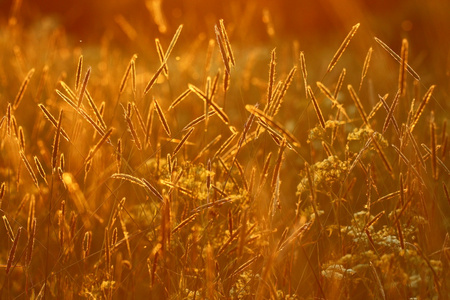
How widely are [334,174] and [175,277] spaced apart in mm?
482

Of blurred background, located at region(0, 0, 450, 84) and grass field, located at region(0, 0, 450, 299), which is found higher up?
grass field, located at region(0, 0, 450, 299)

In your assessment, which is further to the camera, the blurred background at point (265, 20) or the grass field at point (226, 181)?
the blurred background at point (265, 20)

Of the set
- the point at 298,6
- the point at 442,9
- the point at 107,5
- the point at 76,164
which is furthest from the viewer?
the point at 107,5

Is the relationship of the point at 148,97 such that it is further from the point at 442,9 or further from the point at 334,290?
the point at 442,9

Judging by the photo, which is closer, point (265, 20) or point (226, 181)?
point (226, 181)

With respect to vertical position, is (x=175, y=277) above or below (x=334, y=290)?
below

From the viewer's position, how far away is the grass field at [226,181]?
1.39 meters

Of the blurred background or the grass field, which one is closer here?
the grass field

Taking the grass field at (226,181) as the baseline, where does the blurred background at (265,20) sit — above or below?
below

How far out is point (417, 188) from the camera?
141 cm

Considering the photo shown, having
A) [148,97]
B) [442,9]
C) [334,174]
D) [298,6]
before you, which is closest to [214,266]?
[334,174]

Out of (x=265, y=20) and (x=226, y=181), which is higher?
(x=265, y=20)

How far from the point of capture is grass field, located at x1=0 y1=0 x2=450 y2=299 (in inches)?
54.7

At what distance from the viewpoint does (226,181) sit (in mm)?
1451
